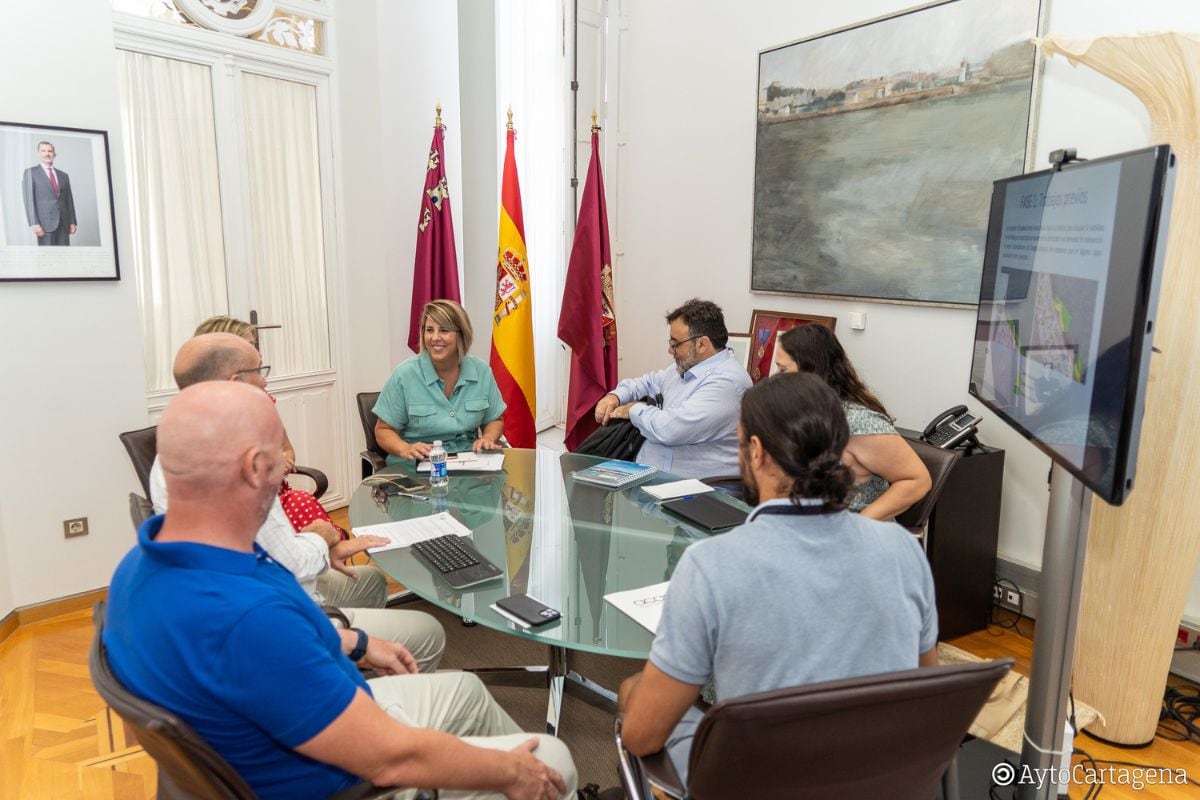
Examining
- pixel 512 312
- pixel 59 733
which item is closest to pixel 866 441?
pixel 512 312

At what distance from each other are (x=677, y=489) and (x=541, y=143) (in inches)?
131

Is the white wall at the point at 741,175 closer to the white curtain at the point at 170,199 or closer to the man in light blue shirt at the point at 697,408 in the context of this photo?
the man in light blue shirt at the point at 697,408

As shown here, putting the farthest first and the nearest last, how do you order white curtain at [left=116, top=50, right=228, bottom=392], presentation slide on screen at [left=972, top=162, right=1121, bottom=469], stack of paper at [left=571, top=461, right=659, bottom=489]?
white curtain at [left=116, top=50, right=228, bottom=392]
stack of paper at [left=571, top=461, right=659, bottom=489]
presentation slide on screen at [left=972, top=162, right=1121, bottom=469]

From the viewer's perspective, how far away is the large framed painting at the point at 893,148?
3.02m

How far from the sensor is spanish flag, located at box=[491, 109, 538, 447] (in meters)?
4.40

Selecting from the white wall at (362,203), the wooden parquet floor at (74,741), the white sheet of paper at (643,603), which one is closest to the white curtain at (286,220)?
the white wall at (362,203)

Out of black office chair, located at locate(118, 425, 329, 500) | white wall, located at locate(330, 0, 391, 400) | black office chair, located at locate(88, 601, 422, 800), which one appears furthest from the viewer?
white wall, located at locate(330, 0, 391, 400)

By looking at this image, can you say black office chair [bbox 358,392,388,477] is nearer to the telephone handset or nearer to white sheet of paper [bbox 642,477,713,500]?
white sheet of paper [bbox 642,477,713,500]

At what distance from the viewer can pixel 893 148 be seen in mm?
3379

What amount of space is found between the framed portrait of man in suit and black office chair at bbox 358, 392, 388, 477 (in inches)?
46.2

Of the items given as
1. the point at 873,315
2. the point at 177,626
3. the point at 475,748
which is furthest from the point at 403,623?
the point at 873,315

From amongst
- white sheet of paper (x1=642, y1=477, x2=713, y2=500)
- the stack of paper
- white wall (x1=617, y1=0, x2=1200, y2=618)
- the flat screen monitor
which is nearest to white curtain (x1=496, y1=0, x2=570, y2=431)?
white wall (x1=617, y1=0, x2=1200, y2=618)

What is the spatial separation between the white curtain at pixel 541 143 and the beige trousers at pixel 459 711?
11.3 ft

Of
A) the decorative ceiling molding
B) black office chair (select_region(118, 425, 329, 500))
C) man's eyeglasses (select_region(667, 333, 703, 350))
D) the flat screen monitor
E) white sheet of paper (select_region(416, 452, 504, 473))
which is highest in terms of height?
the decorative ceiling molding
